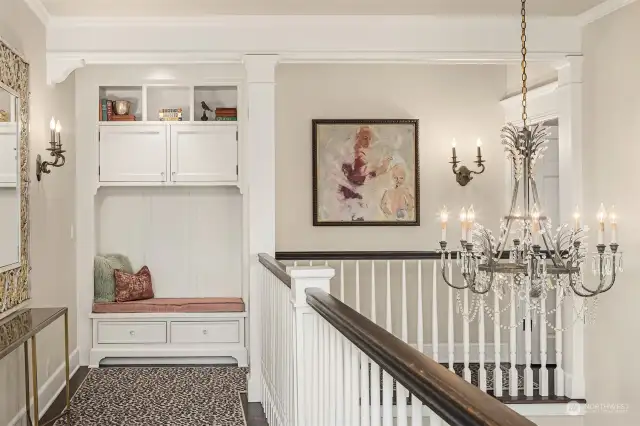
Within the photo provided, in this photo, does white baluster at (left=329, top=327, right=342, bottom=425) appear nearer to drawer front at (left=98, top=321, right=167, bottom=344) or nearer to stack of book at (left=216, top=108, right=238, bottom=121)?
drawer front at (left=98, top=321, right=167, bottom=344)

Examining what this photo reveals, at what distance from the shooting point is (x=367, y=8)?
15.8 feet

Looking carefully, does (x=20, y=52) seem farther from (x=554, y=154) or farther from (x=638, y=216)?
(x=554, y=154)

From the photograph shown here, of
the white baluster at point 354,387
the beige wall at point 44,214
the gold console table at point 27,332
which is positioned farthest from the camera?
the beige wall at point 44,214

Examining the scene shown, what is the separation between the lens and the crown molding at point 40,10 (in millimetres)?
4477

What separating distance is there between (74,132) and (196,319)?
1.95 metres

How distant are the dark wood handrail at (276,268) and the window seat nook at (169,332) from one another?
5.57 ft

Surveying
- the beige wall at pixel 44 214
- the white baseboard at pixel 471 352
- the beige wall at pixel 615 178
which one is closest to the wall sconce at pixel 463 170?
the beige wall at pixel 615 178

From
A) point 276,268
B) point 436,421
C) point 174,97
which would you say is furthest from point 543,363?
point 174,97

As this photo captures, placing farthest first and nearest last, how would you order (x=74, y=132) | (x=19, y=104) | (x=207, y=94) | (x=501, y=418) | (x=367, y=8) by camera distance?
(x=207, y=94)
(x=74, y=132)
(x=367, y=8)
(x=19, y=104)
(x=501, y=418)

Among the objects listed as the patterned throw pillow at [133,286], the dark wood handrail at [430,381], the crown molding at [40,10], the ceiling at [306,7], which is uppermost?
the ceiling at [306,7]

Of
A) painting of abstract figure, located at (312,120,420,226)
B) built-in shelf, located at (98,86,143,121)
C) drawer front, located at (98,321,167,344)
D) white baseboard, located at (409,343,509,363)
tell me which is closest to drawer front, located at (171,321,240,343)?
drawer front, located at (98,321,167,344)

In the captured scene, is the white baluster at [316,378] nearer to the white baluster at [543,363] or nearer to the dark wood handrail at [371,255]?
the dark wood handrail at [371,255]

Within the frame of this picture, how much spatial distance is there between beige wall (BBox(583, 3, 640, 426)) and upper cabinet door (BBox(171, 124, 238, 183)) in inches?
119

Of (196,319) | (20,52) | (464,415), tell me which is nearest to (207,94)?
(196,319)
